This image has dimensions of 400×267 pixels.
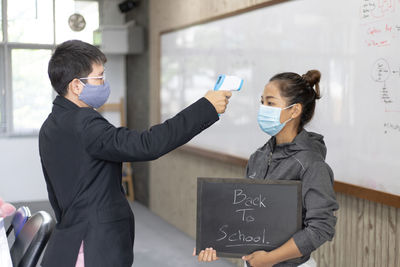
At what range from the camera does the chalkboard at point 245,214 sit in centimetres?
163

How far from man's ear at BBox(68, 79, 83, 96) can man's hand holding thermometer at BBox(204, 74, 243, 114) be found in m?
0.41

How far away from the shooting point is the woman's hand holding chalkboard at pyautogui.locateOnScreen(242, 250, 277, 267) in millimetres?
1635

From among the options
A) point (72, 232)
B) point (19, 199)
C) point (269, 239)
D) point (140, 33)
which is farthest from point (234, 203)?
point (19, 199)

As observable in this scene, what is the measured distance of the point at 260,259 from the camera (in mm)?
1646

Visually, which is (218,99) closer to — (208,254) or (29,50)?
(208,254)

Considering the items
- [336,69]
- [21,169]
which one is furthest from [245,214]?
[21,169]

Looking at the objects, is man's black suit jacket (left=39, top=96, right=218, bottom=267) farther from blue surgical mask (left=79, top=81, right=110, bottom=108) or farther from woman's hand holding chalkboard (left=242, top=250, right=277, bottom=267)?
woman's hand holding chalkboard (left=242, top=250, right=277, bottom=267)

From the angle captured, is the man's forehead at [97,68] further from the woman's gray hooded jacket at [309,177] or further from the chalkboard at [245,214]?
the woman's gray hooded jacket at [309,177]

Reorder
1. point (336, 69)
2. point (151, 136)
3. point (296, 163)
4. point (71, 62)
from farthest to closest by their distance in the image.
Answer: point (336, 69)
point (296, 163)
point (71, 62)
point (151, 136)

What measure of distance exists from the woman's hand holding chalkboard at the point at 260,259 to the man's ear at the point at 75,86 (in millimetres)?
753

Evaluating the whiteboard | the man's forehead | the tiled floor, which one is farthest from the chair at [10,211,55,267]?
the tiled floor

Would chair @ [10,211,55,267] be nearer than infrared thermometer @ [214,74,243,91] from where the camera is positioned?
No

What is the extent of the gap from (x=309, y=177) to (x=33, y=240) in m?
1.01

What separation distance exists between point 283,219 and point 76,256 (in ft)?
2.11
